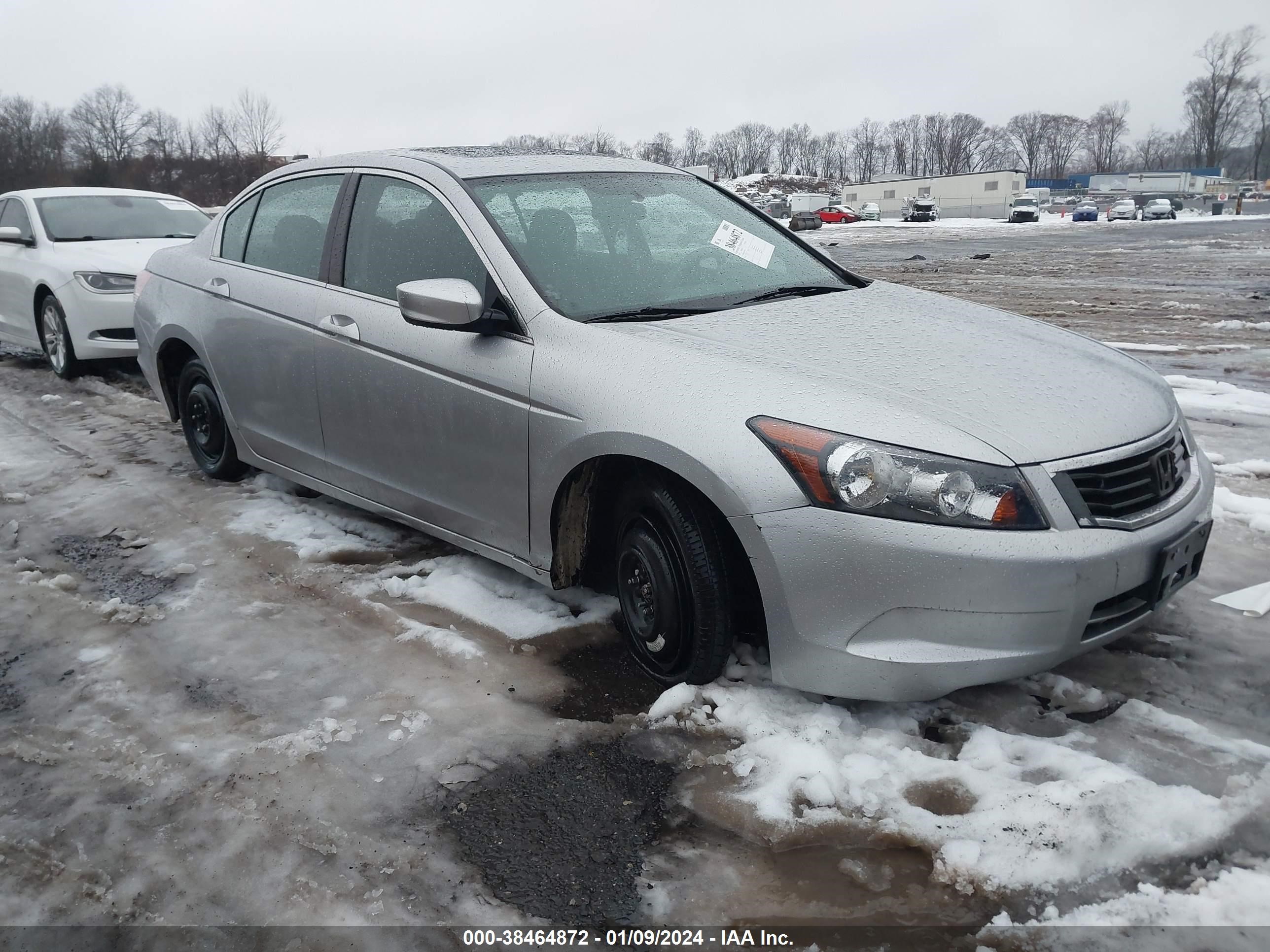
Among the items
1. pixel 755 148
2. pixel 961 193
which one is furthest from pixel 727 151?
pixel 961 193

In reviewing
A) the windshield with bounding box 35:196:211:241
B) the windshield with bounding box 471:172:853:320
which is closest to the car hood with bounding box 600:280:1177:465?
the windshield with bounding box 471:172:853:320

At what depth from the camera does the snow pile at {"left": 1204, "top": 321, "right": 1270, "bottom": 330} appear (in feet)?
31.7

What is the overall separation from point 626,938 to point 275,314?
3138 mm

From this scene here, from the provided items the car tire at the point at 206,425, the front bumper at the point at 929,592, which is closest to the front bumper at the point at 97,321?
the car tire at the point at 206,425

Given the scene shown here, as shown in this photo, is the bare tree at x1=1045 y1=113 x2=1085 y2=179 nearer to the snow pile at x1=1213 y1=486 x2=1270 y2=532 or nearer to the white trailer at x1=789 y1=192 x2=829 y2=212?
the white trailer at x1=789 y1=192 x2=829 y2=212

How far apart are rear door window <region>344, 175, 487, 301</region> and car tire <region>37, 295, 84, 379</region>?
5143 mm

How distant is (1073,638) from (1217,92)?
128851 millimetres

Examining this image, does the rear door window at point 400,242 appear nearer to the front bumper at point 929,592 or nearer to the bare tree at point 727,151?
the front bumper at point 929,592

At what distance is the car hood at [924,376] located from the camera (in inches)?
103

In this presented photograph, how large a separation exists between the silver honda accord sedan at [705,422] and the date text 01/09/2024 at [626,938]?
2.41 feet

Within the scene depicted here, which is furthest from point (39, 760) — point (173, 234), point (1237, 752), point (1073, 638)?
point (173, 234)

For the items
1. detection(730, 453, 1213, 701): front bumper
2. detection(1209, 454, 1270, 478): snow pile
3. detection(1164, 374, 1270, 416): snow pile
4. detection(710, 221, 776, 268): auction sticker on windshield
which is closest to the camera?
detection(730, 453, 1213, 701): front bumper

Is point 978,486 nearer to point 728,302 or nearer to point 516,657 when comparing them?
point 728,302

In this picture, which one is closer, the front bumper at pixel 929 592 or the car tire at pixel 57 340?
the front bumper at pixel 929 592
